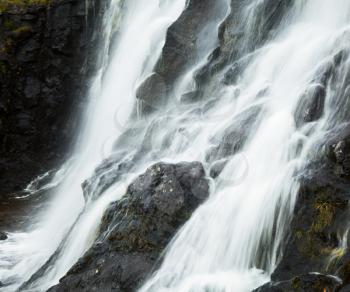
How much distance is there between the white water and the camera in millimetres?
10820

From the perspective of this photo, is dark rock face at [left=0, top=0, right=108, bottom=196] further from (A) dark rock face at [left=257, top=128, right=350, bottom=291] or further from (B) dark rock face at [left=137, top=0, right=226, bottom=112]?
(A) dark rock face at [left=257, top=128, right=350, bottom=291]

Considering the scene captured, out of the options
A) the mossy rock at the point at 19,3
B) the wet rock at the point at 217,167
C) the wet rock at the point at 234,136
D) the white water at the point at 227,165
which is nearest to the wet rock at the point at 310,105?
the white water at the point at 227,165

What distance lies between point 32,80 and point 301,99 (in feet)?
44.6

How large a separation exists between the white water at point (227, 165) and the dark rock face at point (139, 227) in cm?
32

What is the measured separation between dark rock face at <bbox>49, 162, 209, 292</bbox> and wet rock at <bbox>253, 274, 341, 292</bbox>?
3.03 meters

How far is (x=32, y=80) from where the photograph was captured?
2303cm

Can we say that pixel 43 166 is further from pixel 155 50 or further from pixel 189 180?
pixel 189 180

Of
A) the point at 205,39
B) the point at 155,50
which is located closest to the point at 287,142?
the point at 205,39

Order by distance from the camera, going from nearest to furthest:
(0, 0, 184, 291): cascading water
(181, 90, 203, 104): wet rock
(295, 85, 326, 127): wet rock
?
1. (295, 85, 326, 127): wet rock
2. (0, 0, 184, 291): cascading water
3. (181, 90, 203, 104): wet rock

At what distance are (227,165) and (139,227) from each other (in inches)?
99.0

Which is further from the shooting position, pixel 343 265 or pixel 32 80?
pixel 32 80

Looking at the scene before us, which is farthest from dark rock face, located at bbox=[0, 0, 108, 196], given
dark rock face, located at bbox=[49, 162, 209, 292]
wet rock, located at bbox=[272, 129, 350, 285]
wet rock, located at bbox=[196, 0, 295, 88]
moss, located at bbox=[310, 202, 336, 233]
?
moss, located at bbox=[310, 202, 336, 233]

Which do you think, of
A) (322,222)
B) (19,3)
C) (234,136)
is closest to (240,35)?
(234,136)

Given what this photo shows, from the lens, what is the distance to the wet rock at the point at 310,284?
8.96 metres
